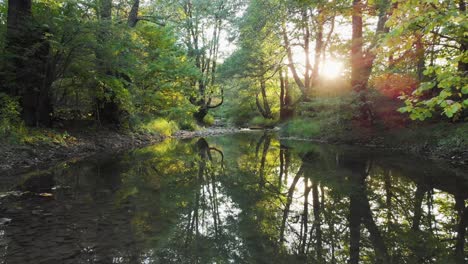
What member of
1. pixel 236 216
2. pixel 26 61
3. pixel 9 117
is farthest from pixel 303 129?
pixel 236 216

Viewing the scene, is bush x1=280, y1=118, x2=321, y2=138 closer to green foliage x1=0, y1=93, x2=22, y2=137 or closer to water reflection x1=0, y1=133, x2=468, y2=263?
water reflection x1=0, y1=133, x2=468, y2=263

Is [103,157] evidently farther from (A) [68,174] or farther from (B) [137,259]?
(B) [137,259]

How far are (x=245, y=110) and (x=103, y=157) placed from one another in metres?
31.1

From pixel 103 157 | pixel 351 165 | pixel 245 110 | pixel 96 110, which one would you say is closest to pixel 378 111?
pixel 351 165

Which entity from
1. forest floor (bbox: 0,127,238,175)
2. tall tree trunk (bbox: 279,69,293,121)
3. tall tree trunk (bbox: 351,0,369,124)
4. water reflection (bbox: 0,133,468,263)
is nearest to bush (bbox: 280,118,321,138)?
tall tree trunk (bbox: 351,0,369,124)

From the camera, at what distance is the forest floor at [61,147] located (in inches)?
339

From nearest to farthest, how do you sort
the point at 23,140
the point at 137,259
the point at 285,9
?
the point at 137,259 < the point at 23,140 < the point at 285,9

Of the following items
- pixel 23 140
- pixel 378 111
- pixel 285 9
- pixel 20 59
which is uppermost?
pixel 285 9

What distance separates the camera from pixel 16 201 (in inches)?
218

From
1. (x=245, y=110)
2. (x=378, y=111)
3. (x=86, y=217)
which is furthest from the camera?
(x=245, y=110)

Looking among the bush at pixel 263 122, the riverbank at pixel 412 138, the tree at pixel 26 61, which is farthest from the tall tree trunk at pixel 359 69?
the bush at pixel 263 122

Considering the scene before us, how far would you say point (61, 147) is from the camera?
10883 millimetres

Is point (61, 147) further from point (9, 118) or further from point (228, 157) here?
point (228, 157)

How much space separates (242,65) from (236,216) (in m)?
19.4
